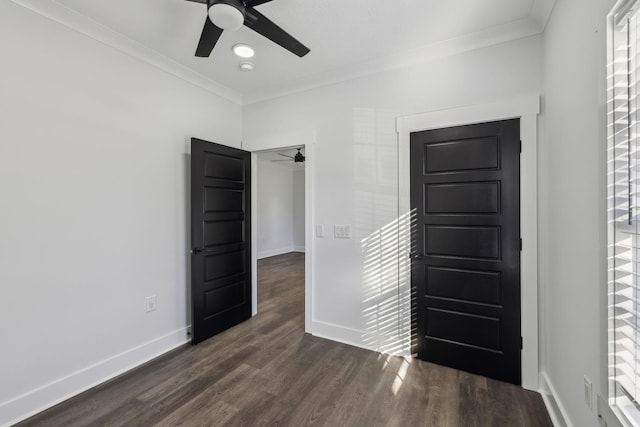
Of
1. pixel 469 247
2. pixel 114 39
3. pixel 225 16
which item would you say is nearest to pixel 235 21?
pixel 225 16

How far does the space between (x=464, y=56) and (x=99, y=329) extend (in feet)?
11.8

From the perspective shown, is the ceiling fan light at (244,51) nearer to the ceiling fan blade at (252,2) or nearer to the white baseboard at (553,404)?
the ceiling fan blade at (252,2)

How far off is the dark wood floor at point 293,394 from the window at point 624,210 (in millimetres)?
954

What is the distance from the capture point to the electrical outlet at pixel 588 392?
4.16 ft

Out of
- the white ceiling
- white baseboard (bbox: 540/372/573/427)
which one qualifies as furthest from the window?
the white ceiling

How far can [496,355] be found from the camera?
7.05 feet

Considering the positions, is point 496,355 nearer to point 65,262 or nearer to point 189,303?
point 189,303

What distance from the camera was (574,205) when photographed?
1471 mm

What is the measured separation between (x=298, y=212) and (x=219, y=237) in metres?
5.86

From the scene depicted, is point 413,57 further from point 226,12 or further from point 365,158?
point 226,12

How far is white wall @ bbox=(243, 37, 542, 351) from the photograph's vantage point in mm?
2279

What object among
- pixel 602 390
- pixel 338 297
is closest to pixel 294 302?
pixel 338 297

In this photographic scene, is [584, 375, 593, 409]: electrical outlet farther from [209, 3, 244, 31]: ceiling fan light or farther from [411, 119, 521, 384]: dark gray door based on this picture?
[209, 3, 244, 31]: ceiling fan light

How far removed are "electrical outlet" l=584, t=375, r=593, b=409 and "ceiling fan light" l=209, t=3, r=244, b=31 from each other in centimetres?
254
